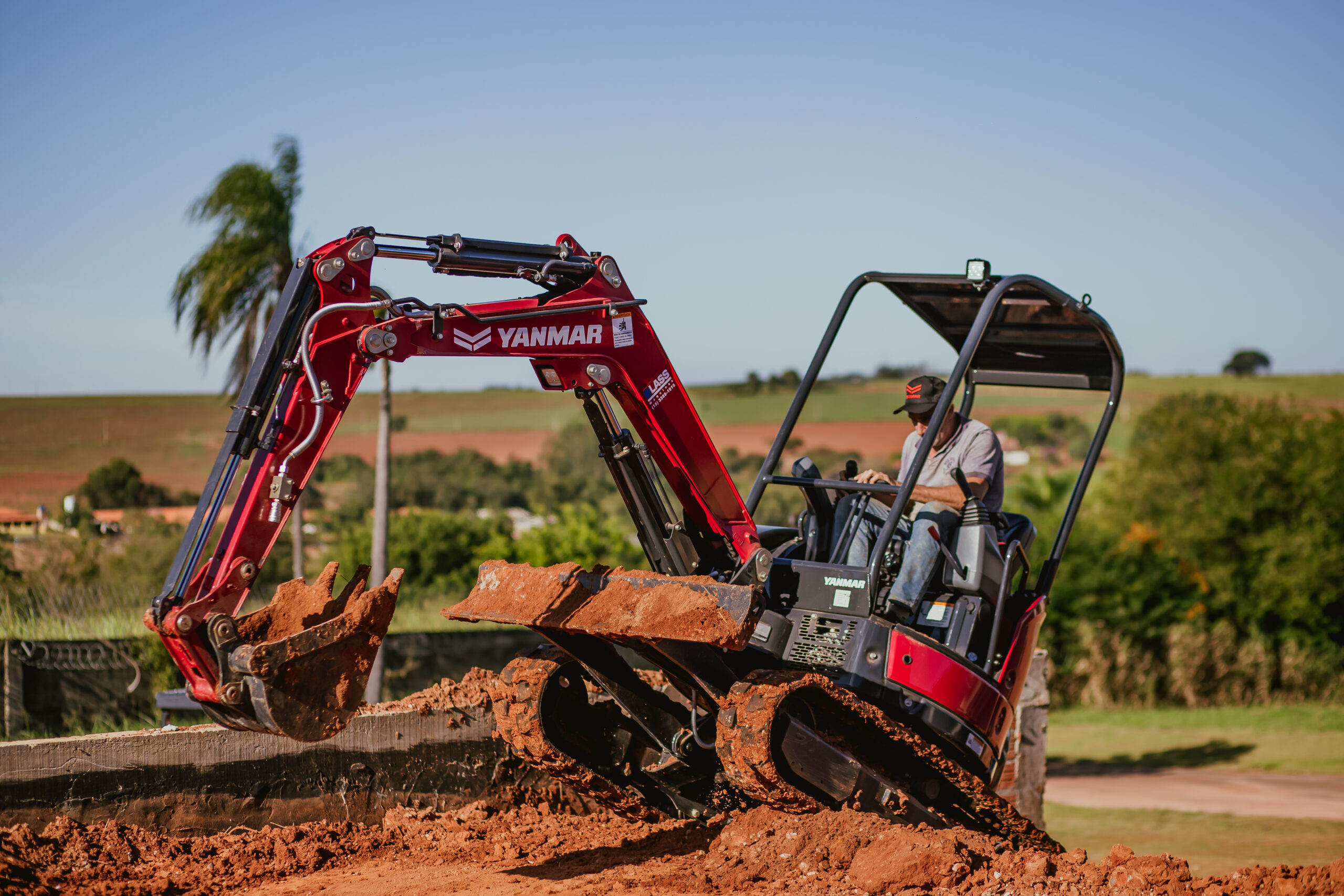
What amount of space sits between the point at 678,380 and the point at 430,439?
34244 millimetres

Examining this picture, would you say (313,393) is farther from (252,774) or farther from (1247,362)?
(1247,362)

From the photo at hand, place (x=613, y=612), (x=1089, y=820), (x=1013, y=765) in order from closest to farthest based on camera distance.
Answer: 1. (x=613, y=612)
2. (x=1013, y=765)
3. (x=1089, y=820)

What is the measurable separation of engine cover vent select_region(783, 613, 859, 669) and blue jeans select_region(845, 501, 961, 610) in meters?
0.27

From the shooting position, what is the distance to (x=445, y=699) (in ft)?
22.6

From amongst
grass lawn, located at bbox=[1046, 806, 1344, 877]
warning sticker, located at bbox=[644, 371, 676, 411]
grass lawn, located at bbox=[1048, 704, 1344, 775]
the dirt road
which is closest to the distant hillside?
warning sticker, located at bbox=[644, 371, 676, 411]

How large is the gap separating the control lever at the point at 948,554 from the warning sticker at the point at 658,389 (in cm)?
150

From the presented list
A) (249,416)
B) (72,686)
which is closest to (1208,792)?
(72,686)

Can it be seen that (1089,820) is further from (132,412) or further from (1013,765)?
(132,412)

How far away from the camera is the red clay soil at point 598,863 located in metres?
5.22

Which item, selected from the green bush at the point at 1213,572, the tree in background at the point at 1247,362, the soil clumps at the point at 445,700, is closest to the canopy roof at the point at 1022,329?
the soil clumps at the point at 445,700

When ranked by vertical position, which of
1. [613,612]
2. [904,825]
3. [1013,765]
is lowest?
[1013,765]

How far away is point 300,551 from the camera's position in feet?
38.1

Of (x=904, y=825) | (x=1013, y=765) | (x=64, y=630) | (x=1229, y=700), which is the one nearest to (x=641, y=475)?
(x=904, y=825)

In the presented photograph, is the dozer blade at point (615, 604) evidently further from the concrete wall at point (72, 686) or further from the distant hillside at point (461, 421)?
the concrete wall at point (72, 686)
